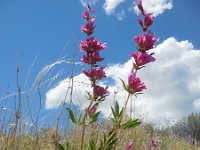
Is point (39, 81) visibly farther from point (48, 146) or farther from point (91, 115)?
point (48, 146)

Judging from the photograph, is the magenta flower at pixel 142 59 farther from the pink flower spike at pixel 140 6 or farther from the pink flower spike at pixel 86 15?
the pink flower spike at pixel 86 15

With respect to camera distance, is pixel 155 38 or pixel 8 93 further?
pixel 8 93

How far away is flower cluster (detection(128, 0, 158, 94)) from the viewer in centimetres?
184

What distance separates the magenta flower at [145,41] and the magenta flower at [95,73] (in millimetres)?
256

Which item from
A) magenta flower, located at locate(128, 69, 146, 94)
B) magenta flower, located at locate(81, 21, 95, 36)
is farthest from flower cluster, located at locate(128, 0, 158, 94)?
magenta flower, located at locate(81, 21, 95, 36)

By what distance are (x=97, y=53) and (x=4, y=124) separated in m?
1.84

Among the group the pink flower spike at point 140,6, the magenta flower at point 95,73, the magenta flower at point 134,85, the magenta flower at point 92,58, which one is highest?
the pink flower spike at point 140,6

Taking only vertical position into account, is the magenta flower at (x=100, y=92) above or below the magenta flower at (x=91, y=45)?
below

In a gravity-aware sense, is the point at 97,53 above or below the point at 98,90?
above

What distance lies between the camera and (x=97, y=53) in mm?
2033

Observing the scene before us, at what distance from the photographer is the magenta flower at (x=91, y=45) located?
2.02m

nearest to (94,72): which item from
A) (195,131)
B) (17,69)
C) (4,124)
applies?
(17,69)

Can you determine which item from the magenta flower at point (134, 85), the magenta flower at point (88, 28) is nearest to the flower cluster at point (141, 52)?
the magenta flower at point (134, 85)

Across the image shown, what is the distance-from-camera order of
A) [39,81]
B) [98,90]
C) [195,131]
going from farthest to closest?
[195,131] → [39,81] → [98,90]
